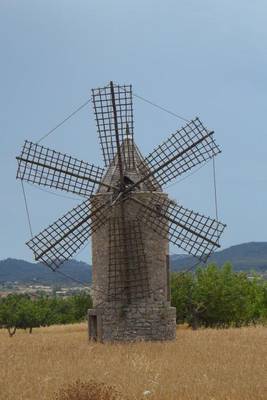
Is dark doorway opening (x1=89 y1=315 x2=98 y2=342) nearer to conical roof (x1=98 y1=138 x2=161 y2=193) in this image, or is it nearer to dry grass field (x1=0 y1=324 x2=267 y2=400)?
dry grass field (x1=0 y1=324 x2=267 y2=400)

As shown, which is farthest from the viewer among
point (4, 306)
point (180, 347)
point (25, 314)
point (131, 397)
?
point (4, 306)

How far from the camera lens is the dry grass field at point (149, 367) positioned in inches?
487

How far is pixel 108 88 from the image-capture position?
23.1m

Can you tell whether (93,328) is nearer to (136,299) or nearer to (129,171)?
(136,299)

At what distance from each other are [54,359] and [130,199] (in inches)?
223

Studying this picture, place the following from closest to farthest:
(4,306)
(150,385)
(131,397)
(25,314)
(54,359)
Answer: (131,397)
(150,385)
(54,359)
(25,314)
(4,306)

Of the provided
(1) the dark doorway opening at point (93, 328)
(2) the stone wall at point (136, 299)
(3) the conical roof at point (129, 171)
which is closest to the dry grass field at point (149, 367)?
(1) the dark doorway opening at point (93, 328)

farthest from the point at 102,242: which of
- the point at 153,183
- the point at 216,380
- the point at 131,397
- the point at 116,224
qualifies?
the point at 131,397

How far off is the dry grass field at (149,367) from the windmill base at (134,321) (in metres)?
0.67

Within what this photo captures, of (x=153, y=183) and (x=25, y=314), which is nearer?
(x=153, y=183)

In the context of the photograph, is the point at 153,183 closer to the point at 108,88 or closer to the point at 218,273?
the point at 108,88

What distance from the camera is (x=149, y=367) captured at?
635 inches

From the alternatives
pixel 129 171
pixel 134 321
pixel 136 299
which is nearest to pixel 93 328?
pixel 134 321

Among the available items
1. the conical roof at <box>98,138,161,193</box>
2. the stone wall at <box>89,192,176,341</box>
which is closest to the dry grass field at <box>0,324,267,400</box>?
the stone wall at <box>89,192,176,341</box>
